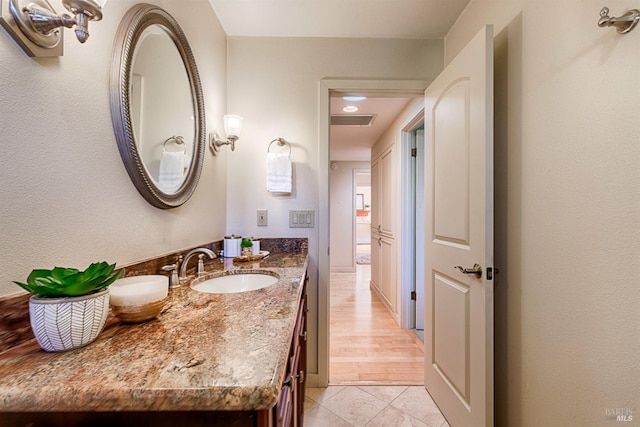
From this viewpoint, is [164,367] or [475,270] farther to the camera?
[475,270]

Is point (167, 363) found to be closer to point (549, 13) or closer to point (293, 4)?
point (549, 13)

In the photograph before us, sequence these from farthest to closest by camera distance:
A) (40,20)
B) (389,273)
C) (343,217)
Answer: (343,217), (389,273), (40,20)

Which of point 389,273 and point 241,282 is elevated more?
point 241,282

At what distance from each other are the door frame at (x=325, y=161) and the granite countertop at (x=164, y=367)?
110 cm

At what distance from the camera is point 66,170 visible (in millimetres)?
729

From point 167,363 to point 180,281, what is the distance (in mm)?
665

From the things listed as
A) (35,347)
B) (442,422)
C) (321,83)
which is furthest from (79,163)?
(442,422)

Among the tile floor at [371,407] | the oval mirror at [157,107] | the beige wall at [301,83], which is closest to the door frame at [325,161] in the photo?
the beige wall at [301,83]

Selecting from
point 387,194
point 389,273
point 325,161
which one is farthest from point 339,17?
point 389,273

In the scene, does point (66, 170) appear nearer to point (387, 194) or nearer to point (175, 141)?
point (175, 141)

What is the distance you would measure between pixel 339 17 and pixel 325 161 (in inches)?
33.4

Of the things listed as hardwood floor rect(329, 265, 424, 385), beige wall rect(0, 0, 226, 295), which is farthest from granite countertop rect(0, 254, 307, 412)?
hardwood floor rect(329, 265, 424, 385)

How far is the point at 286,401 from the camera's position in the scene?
2.60ft

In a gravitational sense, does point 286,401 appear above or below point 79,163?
below
